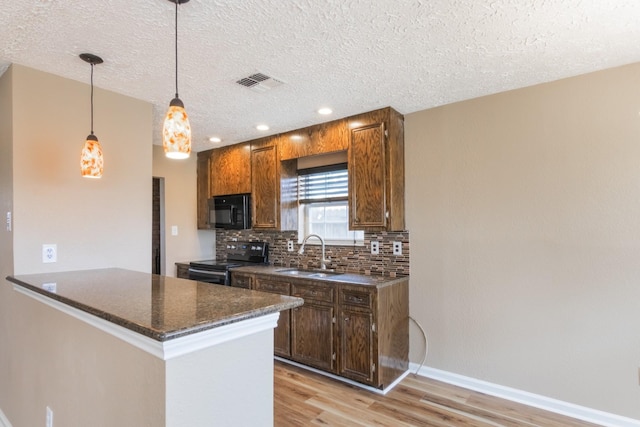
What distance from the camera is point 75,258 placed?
7.81ft

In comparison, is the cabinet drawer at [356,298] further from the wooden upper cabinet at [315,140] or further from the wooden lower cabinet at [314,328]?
the wooden upper cabinet at [315,140]

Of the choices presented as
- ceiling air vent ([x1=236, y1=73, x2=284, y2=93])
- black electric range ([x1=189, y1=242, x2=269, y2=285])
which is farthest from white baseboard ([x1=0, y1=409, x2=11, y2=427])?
ceiling air vent ([x1=236, y1=73, x2=284, y2=93])

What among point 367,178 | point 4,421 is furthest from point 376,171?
point 4,421

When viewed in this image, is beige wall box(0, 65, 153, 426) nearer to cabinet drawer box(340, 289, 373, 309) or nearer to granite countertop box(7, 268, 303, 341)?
granite countertop box(7, 268, 303, 341)

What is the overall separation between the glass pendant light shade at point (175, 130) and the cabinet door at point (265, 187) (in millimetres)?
2303

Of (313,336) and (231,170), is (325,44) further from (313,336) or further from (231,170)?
(231,170)

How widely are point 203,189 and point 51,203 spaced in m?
2.43

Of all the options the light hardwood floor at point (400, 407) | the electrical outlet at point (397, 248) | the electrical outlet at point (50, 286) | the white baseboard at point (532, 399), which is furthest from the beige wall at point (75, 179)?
the white baseboard at point (532, 399)

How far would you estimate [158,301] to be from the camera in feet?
4.66

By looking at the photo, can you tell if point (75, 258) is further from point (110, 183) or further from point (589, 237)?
point (589, 237)

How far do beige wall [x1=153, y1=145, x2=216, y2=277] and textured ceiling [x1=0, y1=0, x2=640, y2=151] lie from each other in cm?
182

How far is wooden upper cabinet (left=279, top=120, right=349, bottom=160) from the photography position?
333cm

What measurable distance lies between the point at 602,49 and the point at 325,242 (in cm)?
268

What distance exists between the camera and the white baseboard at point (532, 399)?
2.29 meters
